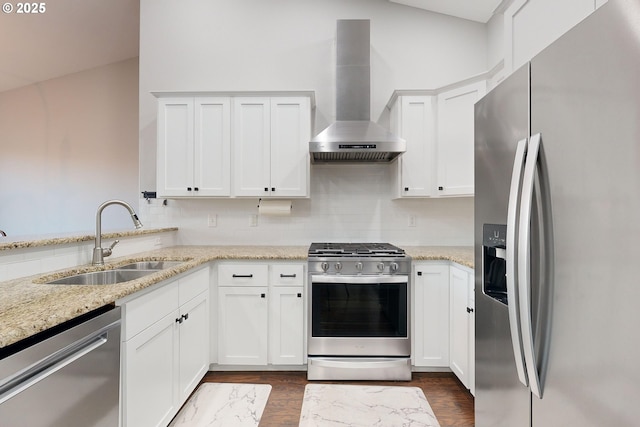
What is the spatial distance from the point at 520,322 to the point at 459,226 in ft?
7.86

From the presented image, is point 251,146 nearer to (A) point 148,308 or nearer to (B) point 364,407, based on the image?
(A) point 148,308

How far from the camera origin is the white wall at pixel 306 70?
3.14m

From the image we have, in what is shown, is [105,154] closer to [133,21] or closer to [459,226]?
[133,21]

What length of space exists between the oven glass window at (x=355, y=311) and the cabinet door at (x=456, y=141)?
40.1 inches

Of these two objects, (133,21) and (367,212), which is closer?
(367,212)

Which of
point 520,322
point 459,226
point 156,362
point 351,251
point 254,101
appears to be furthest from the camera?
point 459,226

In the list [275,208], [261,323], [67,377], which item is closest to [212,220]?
[275,208]

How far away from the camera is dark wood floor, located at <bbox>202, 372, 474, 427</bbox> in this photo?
6.40ft

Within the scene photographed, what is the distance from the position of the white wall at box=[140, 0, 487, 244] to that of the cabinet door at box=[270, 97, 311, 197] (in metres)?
0.36

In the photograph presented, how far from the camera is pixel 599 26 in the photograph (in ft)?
2.27

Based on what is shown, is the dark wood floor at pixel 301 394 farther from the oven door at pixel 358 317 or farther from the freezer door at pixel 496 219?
the freezer door at pixel 496 219

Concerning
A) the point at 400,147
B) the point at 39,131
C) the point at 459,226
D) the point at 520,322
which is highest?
the point at 39,131

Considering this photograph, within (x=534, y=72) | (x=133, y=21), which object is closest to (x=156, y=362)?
(x=534, y=72)

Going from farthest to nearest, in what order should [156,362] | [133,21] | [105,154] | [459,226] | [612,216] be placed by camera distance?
[105,154] < [133,21] < [459,226] < [156,362] < [612,216]
